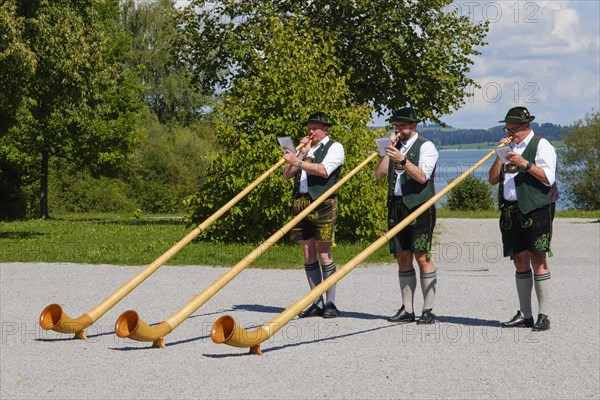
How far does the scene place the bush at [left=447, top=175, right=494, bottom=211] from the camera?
35500 millimetres

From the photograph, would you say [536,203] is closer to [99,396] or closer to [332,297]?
[332,297]

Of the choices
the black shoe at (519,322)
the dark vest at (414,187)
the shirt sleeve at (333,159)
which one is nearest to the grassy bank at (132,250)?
the shirt sleeve at (333,159)

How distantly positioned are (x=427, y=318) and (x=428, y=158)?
1605 mm

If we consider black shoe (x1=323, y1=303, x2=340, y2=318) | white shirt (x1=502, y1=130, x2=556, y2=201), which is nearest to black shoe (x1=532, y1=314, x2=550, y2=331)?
white shirt (x1=502, y1=130, x2=556, y2=201)

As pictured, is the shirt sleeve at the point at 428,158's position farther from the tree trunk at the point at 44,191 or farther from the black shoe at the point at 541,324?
the tree trunk at the point at 44,191

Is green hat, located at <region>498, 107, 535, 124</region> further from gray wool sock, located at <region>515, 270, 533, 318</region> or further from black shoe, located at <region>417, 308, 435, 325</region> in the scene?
black shoe, located at <region>417, 308, 435, 325</region>

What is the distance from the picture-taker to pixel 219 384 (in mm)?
6691

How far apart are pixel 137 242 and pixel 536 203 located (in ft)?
41.5

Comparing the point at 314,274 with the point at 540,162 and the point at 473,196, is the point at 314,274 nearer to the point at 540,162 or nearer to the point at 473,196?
the point at 540,162

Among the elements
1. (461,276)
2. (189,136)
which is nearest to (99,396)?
(461,276)

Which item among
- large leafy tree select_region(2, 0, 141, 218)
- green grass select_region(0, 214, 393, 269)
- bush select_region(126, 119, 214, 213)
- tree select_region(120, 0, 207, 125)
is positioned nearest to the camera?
green grass select_region(0, 214, 393, 269)

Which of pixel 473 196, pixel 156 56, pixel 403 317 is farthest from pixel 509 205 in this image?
pixel 156 56

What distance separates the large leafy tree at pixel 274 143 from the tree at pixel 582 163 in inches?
1322

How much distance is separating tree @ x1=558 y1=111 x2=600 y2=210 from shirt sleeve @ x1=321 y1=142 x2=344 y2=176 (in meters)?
41.7
